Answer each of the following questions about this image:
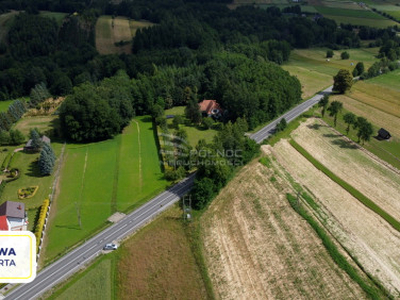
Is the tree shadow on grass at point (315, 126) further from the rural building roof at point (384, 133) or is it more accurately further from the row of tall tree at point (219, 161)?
the row of tall tree at point (219, 161)

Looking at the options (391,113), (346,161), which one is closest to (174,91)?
(346,161)

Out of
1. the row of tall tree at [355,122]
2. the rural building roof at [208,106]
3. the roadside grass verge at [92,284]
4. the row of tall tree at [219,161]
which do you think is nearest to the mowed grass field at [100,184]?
the roadside grass verge at [92,284]

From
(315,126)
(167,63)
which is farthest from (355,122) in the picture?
(167,63)

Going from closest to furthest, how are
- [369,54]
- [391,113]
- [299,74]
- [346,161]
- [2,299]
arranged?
1. [2,299]
2. [346,161]
3. [391,113]
4. [299,74]
5. [369,54]

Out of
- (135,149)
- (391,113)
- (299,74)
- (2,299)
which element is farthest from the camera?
(299,74)

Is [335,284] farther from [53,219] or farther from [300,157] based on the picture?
[53,219]

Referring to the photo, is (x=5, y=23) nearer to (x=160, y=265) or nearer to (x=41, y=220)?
(x=41, y=220)

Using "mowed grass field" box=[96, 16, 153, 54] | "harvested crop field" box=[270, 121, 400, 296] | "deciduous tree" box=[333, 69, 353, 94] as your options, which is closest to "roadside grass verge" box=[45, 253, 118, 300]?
"harvested crop field" box=[270, 121, 400, 296]
